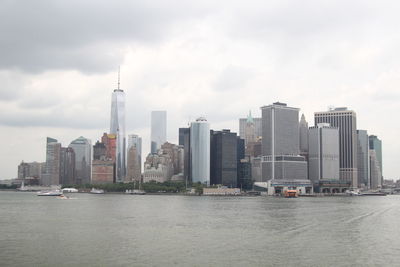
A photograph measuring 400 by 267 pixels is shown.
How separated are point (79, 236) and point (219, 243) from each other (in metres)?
19.4

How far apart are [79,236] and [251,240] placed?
22.9 metres

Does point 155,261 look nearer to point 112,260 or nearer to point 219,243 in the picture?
point 112,260

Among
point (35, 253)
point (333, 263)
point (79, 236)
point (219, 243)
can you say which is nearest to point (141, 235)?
point (79, 236)

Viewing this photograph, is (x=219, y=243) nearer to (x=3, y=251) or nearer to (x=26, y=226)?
(x=3, y=251)

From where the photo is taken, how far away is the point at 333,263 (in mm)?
52500

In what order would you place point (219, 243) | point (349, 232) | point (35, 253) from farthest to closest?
point (349, 232), point (219, 243), point (35, 253)

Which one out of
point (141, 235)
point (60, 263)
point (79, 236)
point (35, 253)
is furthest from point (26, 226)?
point (60, 263)

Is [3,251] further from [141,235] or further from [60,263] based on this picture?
[141,235]

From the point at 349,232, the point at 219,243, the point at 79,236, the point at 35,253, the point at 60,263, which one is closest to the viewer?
the point at 60,263

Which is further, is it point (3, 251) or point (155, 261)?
point (3, 251)

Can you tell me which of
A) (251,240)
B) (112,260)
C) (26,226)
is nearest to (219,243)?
(251,240)

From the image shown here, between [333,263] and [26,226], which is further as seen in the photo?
[26,226]

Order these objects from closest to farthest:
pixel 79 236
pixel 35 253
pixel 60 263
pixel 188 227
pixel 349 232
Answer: pixel 60 263 → pixel 35 253 → pixel 79 236 → pixel 349 232 → pixel 188 227

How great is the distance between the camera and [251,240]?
67.4 metres
